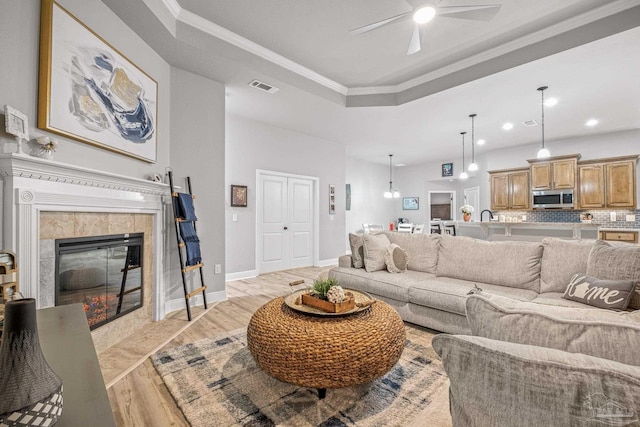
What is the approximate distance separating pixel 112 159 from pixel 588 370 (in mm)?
3181

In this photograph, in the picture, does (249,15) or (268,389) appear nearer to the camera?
(268,389)

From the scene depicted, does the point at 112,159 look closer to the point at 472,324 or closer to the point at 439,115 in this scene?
the point at 472,324

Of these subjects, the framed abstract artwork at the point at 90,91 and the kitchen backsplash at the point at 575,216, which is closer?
the framed abstract artwork at the point at 90,91

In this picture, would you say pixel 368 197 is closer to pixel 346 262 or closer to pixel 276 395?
pixel 346 262

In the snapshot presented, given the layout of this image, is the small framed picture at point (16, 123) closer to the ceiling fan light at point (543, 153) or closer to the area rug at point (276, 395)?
the area rug at point (276, 395)

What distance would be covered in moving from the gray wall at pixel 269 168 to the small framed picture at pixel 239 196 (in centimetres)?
7

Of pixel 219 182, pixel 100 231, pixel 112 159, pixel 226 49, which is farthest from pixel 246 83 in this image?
pixel 100 231

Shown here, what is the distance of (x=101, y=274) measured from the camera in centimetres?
250

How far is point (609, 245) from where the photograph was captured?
7.42 feet

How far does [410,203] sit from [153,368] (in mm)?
8768

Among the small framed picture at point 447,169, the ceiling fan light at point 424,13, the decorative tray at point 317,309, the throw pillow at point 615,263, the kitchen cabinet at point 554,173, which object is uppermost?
the ceiling fan light at point 424,13

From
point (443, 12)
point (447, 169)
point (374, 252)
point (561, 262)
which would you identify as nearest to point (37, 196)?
point (374, 252)

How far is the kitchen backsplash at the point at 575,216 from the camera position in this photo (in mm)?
5820

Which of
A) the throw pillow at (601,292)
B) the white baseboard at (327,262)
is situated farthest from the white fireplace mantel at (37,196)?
the white baseboard at (327,262)
